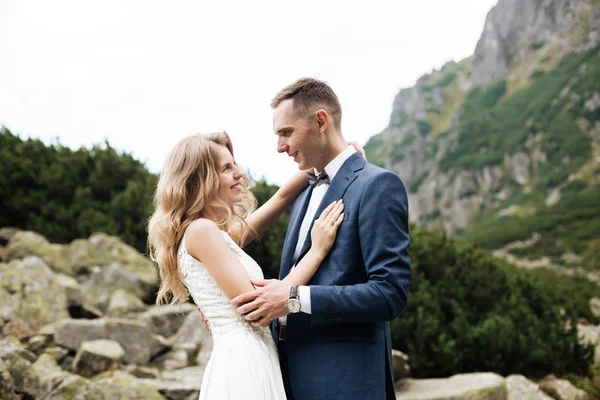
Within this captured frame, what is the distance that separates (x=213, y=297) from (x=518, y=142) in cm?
10596

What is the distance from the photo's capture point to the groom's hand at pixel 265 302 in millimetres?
2707

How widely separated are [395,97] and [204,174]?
597 feet

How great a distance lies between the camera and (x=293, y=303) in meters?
2.69

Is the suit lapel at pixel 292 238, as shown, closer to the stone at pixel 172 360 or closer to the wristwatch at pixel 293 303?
the wristwatch at pixel 293 303

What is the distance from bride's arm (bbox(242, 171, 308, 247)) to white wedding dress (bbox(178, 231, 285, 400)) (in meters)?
0.84

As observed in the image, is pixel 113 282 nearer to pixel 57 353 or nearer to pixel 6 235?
pixel 57 353

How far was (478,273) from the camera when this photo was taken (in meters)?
9.09

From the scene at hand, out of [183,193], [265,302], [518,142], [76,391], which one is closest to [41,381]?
[76,391]

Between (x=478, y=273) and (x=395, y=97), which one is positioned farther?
(x=395, y=97)

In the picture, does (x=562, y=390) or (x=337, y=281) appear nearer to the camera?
(x=337, y=281)

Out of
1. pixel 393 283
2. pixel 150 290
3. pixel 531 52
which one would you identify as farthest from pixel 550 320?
pixel 531 52

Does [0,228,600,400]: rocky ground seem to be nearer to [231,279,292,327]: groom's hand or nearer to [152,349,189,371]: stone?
[152,349,189,371]: stone

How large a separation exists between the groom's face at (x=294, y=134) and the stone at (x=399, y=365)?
399 cm

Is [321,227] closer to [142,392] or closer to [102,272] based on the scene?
[142,392]
